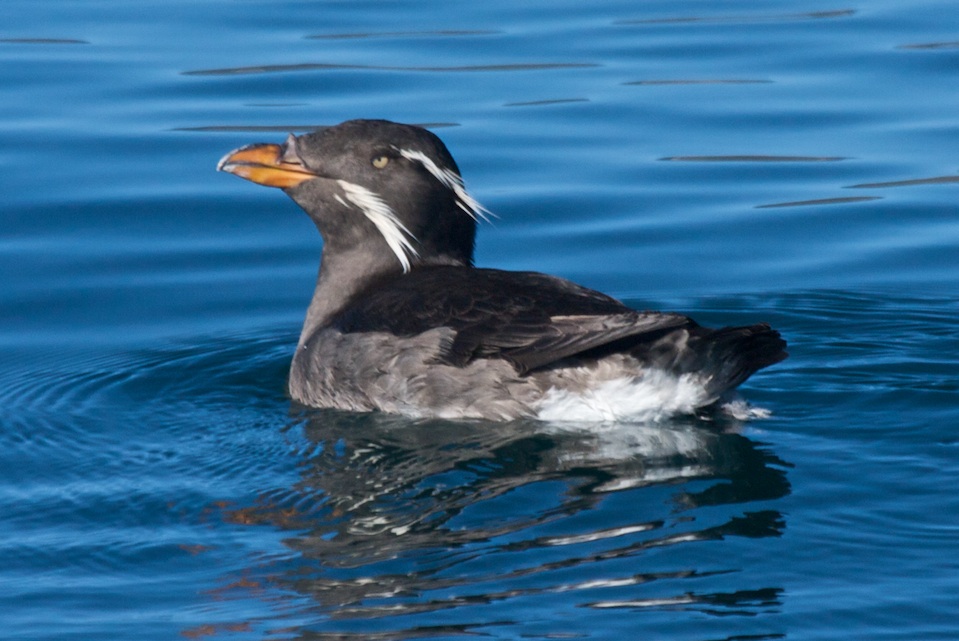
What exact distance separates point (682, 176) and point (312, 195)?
12.5 ft

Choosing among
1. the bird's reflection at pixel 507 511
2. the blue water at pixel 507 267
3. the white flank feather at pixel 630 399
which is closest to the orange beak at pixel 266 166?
the blue water at pixel 507 267

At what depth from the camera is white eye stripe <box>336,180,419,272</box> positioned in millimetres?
7008

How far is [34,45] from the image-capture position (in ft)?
42.8

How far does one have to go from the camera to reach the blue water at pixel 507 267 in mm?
4844

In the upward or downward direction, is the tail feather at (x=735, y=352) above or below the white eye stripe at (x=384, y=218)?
below

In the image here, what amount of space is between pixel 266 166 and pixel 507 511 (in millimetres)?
2348

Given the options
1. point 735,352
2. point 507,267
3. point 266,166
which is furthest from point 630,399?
point 507,267

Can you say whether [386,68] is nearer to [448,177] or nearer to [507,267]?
[507,267]

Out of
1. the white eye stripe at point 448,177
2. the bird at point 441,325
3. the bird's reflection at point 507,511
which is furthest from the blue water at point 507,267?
the white eye stripe at point 448,177

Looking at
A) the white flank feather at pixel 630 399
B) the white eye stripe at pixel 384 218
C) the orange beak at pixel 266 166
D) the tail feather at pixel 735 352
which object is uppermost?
the orange beak at pixel 266 166

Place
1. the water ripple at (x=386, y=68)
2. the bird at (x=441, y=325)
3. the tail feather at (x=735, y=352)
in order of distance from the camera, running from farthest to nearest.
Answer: the water ripple at (x=386, y=68)
the bird at (x=441, y=325)
the tail feather at (x=735, y=352)

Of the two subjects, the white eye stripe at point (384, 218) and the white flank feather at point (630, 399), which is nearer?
the white flank feather at point (630, 399)

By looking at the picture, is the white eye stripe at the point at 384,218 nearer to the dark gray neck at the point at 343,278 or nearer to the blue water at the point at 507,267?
the dark gray neck at the point at 343,278

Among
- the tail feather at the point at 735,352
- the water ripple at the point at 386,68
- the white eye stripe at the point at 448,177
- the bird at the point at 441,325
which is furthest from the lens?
the water ripple at the point at 386,68
